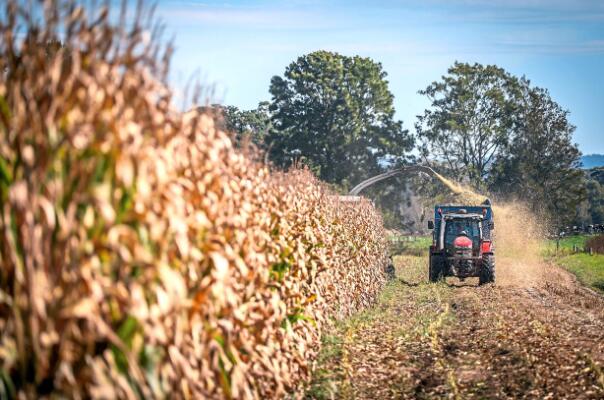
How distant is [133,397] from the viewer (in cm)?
358

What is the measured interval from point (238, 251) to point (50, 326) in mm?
2420

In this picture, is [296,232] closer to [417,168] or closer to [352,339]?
[352,339]

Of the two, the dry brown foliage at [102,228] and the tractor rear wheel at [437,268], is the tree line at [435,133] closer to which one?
the tractor rear wheel at [437,268]

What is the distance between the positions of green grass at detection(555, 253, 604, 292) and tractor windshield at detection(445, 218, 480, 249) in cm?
410

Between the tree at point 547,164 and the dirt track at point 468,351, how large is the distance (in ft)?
137

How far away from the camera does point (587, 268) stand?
32656 millimetres

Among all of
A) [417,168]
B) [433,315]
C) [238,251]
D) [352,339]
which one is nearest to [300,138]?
[417,168]

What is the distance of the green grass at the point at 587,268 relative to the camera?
2661 centimetres

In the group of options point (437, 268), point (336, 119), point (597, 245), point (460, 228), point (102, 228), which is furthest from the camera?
point (336, 119)

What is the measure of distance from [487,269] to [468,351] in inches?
482

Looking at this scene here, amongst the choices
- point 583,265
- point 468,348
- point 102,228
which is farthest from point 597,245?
point 102,228

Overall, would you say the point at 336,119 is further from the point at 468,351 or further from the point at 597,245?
the point at 468,351

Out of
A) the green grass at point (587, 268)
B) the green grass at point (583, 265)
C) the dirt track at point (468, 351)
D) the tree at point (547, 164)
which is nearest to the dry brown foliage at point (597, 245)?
the green grass at point (583, 265)

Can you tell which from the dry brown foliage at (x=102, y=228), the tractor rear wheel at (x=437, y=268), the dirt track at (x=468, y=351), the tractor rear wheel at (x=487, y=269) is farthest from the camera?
the tractor rear wheel at (x=437, y=268)
